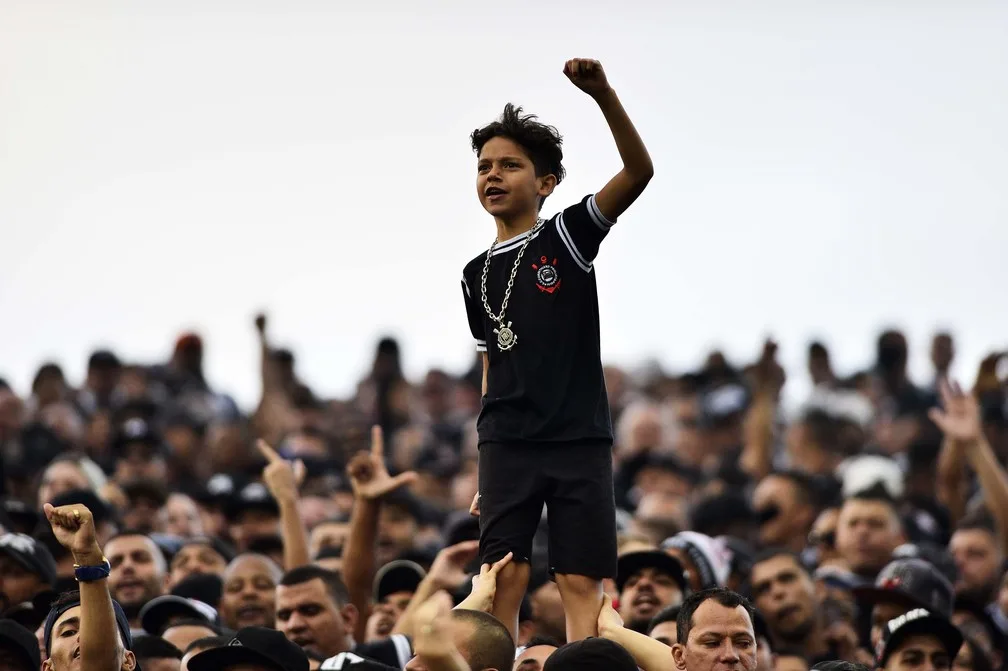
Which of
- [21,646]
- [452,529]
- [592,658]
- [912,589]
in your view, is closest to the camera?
[592,658]

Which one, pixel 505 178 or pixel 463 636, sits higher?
pixel 505 178

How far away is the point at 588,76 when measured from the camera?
6496 millimetres

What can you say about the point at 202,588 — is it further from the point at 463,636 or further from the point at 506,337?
the point at 463,636

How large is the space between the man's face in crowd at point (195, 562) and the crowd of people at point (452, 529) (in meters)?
0.02

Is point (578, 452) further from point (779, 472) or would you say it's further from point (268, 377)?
point (268, 377)

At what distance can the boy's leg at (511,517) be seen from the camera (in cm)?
683

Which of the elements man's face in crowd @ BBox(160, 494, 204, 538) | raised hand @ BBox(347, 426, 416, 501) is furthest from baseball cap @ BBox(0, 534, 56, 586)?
man's face in crowd @ BBox(160, 494, 204, 538)

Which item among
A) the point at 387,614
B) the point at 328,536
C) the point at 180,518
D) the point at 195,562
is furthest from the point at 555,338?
the point at 180,518

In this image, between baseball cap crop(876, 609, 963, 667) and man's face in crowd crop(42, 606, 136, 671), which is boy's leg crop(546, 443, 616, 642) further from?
baseball cap crop(876, 609, 963, 667)

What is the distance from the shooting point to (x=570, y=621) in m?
6.88

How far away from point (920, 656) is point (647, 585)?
1614 millimetres

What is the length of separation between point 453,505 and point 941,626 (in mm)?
7485

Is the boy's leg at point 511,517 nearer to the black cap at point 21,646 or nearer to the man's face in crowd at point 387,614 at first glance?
the black cap at point 21,646

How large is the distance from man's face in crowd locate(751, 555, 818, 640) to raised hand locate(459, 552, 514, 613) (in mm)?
3863
